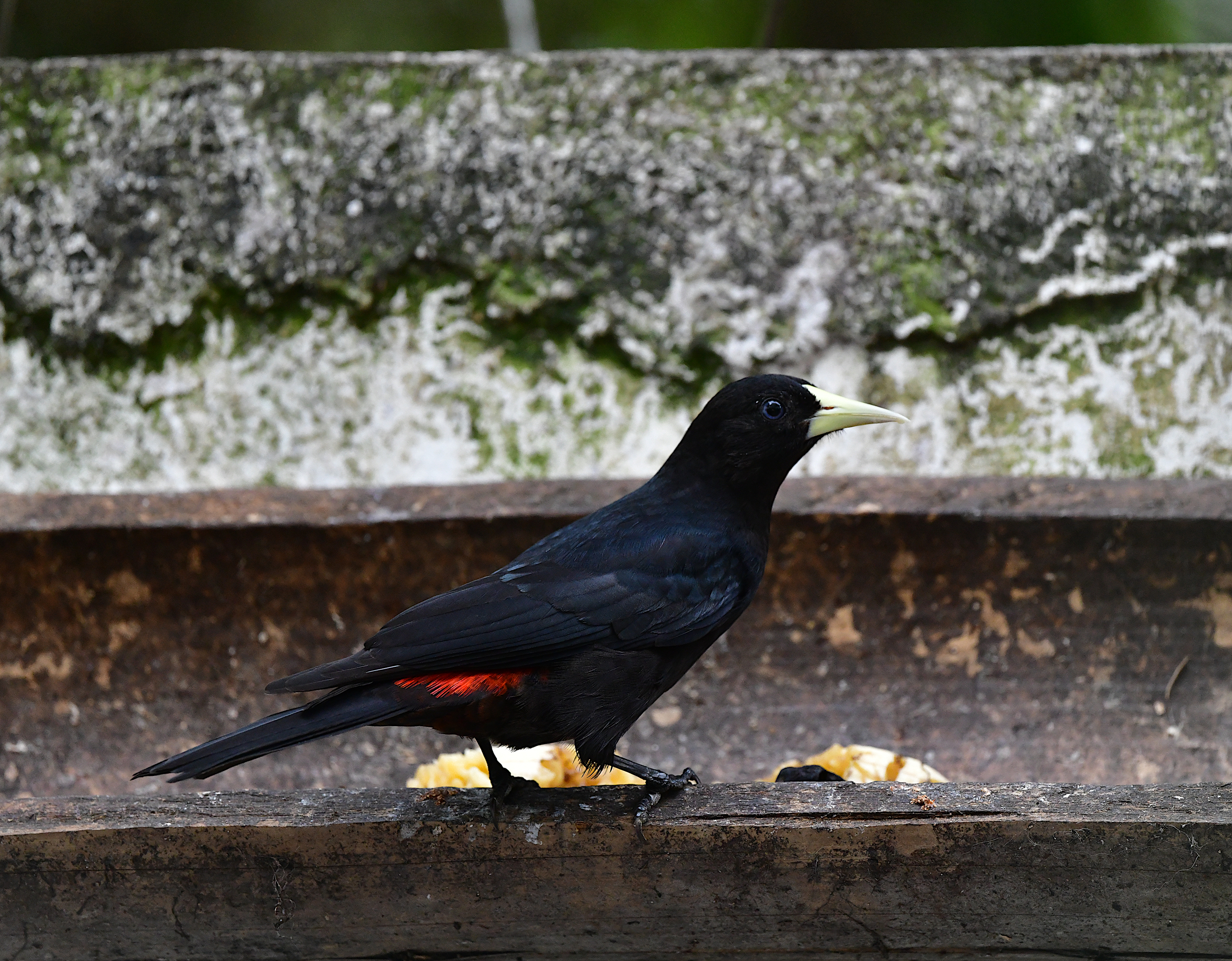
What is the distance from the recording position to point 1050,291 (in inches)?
129

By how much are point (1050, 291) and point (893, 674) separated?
4.66 ft

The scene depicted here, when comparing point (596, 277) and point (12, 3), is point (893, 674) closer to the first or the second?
point (596, 277)

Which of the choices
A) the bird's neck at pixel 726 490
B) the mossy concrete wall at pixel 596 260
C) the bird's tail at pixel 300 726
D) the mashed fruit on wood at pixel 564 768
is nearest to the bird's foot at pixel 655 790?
the mashed fruit on wood at pixel 564 768

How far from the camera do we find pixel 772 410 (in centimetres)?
189

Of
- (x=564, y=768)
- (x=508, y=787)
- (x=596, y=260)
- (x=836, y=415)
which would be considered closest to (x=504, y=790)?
(x=508, y=787)

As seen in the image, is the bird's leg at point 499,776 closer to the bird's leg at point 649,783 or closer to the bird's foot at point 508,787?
the bird's foot at point 508,787

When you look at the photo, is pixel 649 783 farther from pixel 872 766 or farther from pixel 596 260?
pixel 596 260

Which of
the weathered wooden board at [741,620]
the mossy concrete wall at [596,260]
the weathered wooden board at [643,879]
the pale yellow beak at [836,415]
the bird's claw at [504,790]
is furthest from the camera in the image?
the mossy concrete wall at [596,260]

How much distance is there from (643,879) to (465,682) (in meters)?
0.33

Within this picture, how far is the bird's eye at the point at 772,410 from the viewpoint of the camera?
6.20 ft

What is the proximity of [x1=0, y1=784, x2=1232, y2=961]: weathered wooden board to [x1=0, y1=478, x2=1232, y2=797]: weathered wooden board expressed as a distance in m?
0.93

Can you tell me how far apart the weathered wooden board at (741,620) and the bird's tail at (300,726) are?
92cm

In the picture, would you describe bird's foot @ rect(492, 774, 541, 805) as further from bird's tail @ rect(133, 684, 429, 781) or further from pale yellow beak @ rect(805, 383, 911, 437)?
pale yellow beak @ rect(805, 383, 911, 437)

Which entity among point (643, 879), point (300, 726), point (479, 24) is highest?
point (479, 24)
